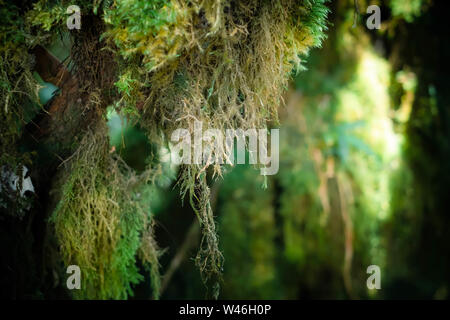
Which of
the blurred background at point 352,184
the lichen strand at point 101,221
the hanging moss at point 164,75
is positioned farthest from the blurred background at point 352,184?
the hanging moss at point 164,75

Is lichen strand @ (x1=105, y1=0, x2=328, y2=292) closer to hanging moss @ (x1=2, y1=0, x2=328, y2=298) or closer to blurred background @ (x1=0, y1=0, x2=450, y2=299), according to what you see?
hanging moss @ (x1=2, y1=0, x2=328, y2=298)

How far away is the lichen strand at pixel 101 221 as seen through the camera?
1.93m

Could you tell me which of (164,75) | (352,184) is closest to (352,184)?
(352,184)

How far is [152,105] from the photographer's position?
6.05 feet

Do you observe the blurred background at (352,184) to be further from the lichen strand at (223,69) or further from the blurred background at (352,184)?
the lichen strand at (223,69)

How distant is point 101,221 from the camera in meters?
2.00

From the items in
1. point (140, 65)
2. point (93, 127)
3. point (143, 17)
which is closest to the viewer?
point (143, 17)

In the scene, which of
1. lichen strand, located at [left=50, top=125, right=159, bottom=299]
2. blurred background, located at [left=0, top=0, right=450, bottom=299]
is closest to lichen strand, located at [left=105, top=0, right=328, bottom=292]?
lichen strand, located at [left=50, top=125, right=159, bottom=299]

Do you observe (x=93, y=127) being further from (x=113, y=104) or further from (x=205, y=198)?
(x=205, y=198)

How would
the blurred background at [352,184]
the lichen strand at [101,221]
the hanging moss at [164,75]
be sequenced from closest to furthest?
the hanging moss at [164,75], the lichen strand at [101,221], the blurred background at [352,184]

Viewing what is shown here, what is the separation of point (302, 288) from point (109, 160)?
3074mm

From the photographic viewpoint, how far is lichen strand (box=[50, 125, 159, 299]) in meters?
1.93

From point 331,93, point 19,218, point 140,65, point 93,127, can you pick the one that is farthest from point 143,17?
point 331,93

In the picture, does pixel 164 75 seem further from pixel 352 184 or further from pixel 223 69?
pixel 352 184
